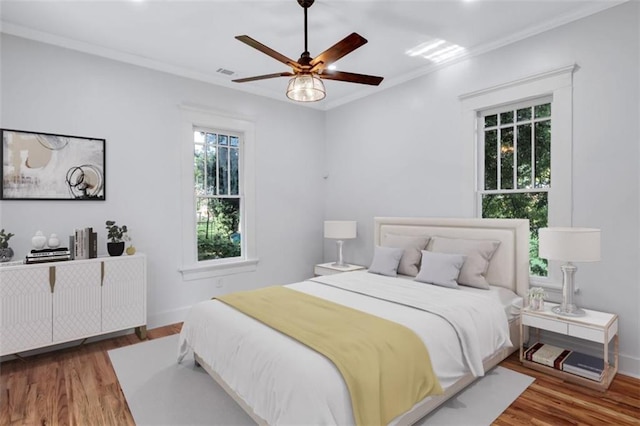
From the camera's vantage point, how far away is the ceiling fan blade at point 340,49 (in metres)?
2.23

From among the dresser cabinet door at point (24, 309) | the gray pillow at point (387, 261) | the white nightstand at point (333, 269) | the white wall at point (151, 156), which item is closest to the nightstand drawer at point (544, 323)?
the gray pillow at point (387, 261)

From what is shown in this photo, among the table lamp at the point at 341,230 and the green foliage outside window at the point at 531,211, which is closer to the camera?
the green foliage outside window at the point at 531,211

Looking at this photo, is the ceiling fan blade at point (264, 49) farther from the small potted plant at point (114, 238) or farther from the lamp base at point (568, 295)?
the lamp base at point (568, 295)

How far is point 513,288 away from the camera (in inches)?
133

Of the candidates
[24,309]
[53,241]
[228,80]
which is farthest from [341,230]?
[24,309]

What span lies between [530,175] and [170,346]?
4.05m

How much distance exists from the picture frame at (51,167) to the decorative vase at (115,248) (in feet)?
1.76

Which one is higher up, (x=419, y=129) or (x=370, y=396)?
(x=419, y=129)

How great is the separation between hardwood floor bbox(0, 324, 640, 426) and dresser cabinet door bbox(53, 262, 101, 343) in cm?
28

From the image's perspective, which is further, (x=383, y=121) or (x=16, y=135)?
(x=383, y=121)

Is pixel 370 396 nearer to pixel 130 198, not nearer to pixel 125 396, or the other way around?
pixel 125 396

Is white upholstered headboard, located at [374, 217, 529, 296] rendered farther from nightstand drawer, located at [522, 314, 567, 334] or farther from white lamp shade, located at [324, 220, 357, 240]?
white lamp shade, located at [324, 220, 357, 240]

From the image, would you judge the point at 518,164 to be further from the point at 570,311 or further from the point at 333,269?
the point at 333,269

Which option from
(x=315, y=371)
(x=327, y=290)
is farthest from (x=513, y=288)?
(x=315, y=371)
